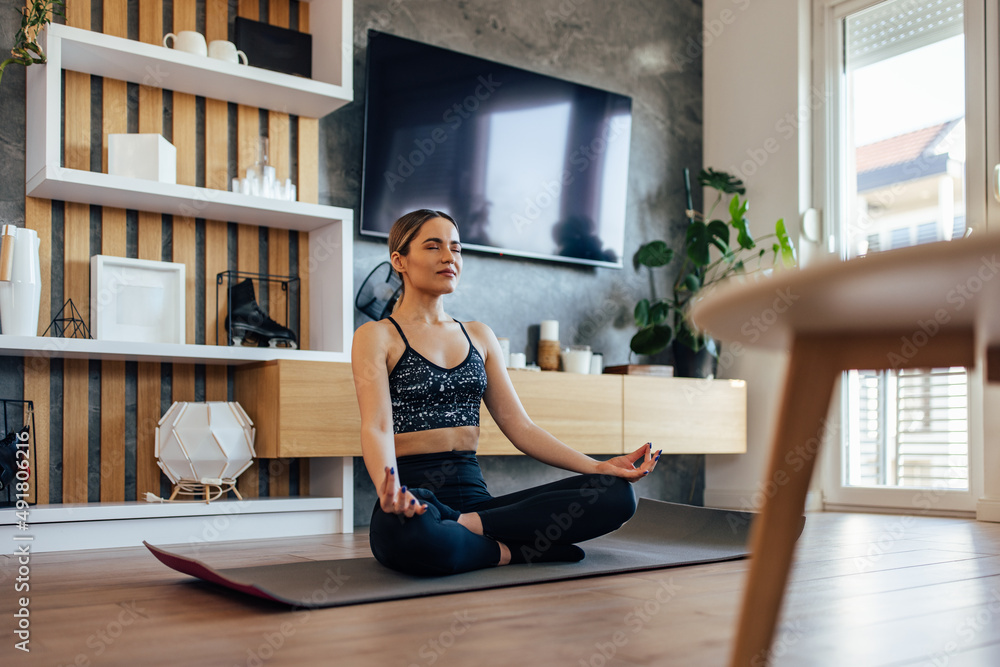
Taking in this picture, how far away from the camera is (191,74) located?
2.95 meters

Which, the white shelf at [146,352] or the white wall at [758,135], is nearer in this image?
the white shelf at [146,352]

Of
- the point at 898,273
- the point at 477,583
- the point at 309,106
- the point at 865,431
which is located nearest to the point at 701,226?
the point at 865,431

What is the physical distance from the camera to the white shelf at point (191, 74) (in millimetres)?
2742

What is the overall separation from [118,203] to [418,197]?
113 cm

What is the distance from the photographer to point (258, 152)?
10.5 ft

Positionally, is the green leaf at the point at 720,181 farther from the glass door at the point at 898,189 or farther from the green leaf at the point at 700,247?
the glass door at the point at 898,189

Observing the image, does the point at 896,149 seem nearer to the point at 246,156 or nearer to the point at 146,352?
the point at 246,156

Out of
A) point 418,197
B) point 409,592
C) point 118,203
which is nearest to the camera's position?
point 409,592

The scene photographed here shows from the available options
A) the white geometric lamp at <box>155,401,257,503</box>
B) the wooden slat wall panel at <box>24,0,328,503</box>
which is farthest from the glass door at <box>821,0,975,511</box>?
the white geometric lamp at <box>155,401,257,503</box>

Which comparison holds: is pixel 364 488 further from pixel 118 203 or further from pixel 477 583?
pixel 477 583

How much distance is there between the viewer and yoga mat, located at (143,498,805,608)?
5.30 feet

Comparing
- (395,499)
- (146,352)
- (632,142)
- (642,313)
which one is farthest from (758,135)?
(395,499)

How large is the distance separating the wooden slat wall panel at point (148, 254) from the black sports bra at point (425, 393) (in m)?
1.30

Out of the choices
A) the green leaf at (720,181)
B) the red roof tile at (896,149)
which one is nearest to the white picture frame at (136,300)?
the green leaf at (720,181)
